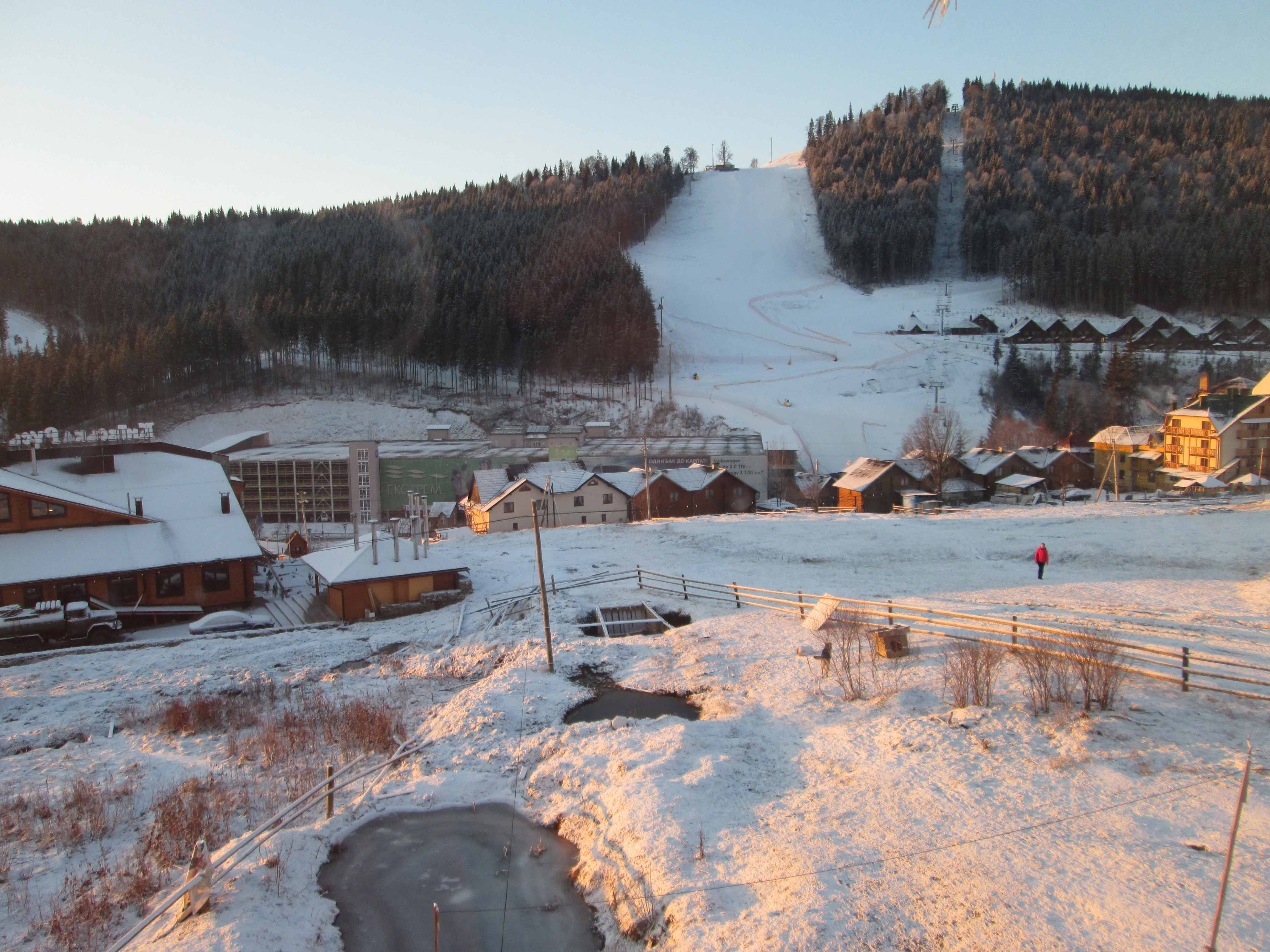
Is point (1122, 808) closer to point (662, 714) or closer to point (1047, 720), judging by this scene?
point (1047, 720)

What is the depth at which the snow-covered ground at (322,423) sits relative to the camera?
73938 mm

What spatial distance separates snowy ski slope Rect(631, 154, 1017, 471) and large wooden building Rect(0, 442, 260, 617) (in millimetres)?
44181

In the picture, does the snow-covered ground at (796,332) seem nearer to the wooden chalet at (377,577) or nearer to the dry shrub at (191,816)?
the wooden chalet at (377,577)

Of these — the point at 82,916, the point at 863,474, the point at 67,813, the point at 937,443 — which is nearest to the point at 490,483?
the point at 863,474

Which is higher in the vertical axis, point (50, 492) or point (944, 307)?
point (944, 307)

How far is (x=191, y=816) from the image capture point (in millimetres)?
10266

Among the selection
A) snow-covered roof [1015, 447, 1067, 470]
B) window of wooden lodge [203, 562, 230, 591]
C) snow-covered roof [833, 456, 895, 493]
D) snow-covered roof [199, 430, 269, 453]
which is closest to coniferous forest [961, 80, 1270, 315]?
snow-covered roof [1015, 447, 1067, 470]

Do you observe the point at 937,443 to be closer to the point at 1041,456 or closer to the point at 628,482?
the point at 1041,456

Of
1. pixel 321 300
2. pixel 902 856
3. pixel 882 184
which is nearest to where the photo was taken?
pixel 902 856

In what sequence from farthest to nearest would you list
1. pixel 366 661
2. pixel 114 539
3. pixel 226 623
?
pixel 114 539 → pixel 226 623 → pixel 366 661

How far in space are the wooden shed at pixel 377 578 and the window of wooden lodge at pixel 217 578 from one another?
2.94 m

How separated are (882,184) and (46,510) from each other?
151749 mm

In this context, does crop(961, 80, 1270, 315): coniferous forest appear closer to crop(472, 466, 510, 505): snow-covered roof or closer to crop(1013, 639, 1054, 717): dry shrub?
crop(472, 466, 510, 505): snow-covered roof

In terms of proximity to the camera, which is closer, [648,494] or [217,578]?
[217,578]
